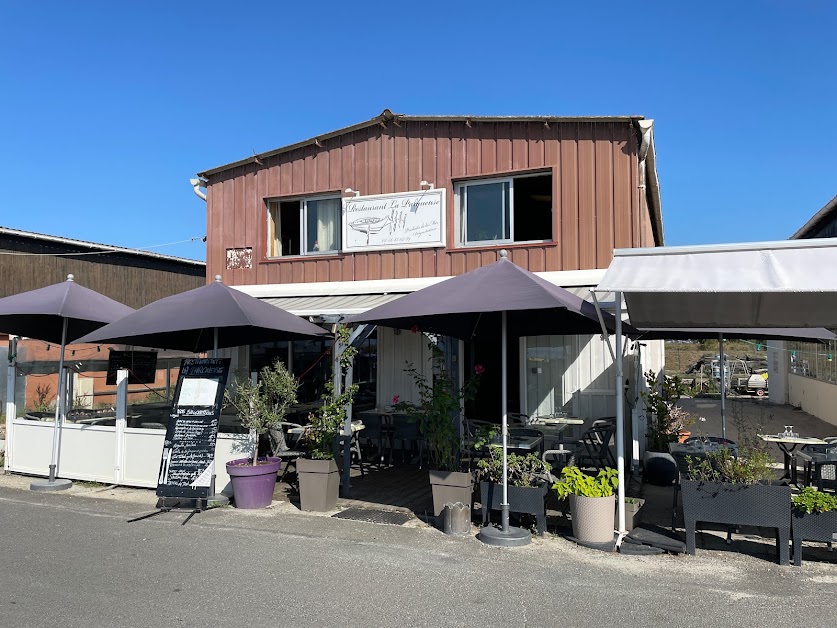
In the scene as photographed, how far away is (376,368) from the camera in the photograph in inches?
437

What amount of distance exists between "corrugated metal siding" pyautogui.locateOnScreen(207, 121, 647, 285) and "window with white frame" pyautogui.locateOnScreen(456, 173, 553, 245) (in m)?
0.23

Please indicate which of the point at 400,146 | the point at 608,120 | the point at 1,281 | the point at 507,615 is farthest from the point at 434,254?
the point at 1,281

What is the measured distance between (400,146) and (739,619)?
339 inches

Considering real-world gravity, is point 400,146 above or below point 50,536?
above

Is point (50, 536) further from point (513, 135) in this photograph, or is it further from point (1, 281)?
point (1, 281)

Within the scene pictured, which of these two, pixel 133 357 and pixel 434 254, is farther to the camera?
pixel 434 254

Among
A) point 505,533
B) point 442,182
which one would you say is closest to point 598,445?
point 505,533

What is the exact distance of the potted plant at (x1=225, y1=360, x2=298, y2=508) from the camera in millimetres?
7250

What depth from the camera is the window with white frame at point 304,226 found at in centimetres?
1162

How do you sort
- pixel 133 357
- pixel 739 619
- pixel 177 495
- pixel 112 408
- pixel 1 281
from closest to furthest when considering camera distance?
pixel 739 619 → pixel 177 495 → pixel 133 357 → pixel 112 408 → pixel 1 281

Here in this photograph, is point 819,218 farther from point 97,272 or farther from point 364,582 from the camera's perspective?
point 97,272

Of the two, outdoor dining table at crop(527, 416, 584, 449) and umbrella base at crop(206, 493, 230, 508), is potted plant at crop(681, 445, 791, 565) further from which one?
umbrella base at crop(206, 493, 230, 508)

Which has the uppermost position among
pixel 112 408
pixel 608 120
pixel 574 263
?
pixel 608 120

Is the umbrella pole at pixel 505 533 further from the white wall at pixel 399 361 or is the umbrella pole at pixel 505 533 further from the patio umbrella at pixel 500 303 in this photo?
the white wall at pixel 399 361
